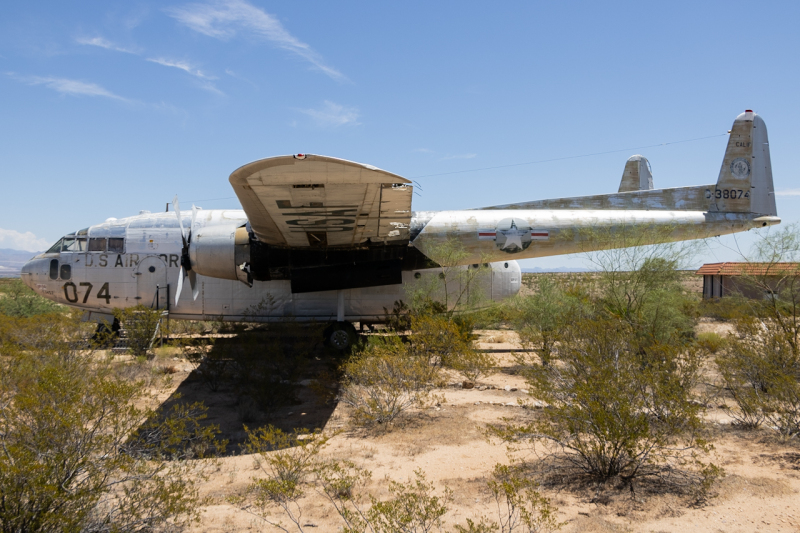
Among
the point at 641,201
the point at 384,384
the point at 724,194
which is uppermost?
the point at 724,194

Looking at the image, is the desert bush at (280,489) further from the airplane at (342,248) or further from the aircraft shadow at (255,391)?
the airplane at (342,248)

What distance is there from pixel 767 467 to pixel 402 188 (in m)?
6.39

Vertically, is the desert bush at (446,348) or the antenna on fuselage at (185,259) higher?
the antenna on fuselage at (185,259)

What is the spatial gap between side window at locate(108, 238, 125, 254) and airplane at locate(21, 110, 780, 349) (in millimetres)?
39

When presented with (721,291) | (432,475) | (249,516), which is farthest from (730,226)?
(721,291)

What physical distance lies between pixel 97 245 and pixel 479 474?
13.1 meters

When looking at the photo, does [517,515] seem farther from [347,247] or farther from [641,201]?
[641,201]

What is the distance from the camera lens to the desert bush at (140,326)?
1263 cm

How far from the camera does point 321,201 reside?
29.0 feet

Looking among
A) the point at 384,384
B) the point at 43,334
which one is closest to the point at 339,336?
the point at 384,384

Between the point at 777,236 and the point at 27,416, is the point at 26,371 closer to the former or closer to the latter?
the point at 27,416

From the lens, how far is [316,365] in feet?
40.8

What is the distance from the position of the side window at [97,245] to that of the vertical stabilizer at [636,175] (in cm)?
1898

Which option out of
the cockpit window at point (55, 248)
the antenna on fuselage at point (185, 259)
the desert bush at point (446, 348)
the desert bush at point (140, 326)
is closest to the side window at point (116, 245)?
the cockpit window at point (55, 248)
